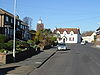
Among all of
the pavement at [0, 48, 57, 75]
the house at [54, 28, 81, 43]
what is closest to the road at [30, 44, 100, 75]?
the pavement at [0, 48, 57, 75]

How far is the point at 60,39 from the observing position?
127m

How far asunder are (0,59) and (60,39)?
10771 cm

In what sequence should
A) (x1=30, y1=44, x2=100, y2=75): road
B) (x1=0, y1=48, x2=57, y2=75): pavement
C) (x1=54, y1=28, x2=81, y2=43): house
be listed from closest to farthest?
(x1=0, y1=48, x2=57, y2=75): pavement, (x1=30, y1=44, x2=100, y2=75): road, (x1=54, y1=28, x2=81, y2=43): house

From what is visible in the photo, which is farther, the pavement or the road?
the road

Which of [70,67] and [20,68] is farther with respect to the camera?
[70,67]

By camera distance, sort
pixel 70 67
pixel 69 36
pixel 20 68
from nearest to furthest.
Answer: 1. pixel 20 68
2. pixel 70 67
3. pixel 69 36

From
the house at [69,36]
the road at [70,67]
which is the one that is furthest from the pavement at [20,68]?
the house at [69,36]

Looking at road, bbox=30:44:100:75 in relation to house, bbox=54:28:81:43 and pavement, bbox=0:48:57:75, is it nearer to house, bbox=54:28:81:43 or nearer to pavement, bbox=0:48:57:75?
pavement, bbox=0:48:57:75

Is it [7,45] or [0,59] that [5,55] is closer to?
[0,59]

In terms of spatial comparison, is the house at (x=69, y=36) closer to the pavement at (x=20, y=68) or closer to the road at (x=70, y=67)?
the road at (x=70, y=67)

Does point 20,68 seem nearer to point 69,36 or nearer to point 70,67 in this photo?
point 70,67

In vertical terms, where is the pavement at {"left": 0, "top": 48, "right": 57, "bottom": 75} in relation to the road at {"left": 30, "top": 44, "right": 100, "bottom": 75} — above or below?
above

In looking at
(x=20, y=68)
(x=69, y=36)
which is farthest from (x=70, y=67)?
(x=69, y=36)

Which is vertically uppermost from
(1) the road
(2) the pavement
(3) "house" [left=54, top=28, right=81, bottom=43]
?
(3) "house" [left=54, top=28, right=81, bottom=43]
